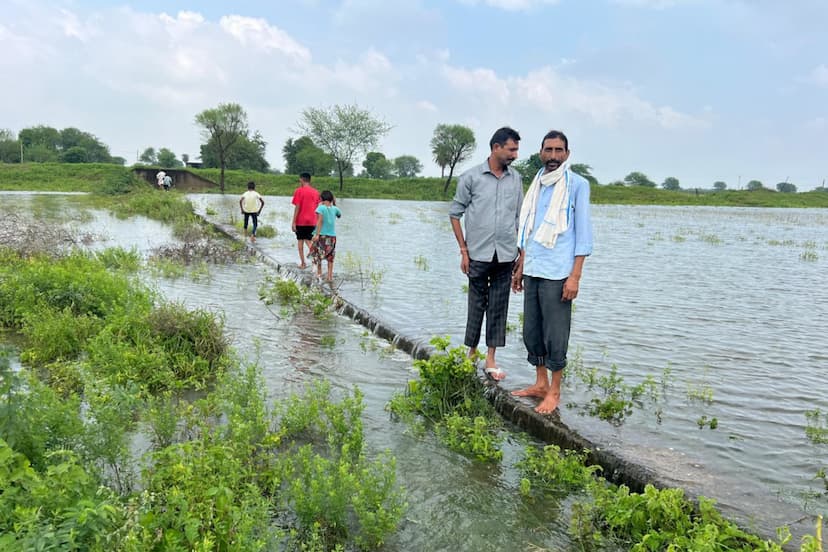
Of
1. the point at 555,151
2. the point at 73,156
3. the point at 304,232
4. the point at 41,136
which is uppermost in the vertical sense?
the point at 41,136

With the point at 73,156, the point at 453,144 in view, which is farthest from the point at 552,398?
the point at 73,156

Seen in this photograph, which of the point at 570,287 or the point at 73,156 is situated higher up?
the point at 73,156

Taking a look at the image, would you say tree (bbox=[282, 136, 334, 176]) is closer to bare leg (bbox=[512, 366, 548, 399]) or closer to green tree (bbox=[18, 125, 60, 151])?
green tree (bbox=[18, 125, 60, 151])

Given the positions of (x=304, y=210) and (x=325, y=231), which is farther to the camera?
(x=304, y=210)

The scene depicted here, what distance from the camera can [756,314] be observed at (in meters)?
9.88

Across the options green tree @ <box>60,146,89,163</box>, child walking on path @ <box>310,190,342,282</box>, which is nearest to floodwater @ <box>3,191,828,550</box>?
child walking on path @ <box>310,190,342,282</box>

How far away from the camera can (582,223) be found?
4.56 meters

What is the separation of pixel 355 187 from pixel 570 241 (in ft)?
215

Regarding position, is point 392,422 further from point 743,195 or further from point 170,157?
point 170,157

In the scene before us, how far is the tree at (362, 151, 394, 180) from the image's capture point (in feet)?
369

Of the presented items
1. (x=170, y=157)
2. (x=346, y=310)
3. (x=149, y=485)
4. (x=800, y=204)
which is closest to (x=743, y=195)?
(x=800, y=204)

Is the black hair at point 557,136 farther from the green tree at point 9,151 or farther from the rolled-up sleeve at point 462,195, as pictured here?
the green tree at point 9,151

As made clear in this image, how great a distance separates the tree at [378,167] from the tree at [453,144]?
3196cm

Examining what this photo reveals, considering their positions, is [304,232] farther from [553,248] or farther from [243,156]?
[243,156]
